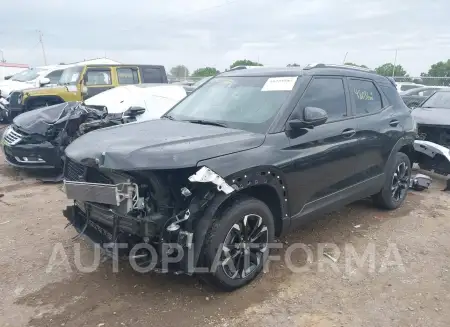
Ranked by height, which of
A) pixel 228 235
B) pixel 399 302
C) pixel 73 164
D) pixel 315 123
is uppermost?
pixel 315 123

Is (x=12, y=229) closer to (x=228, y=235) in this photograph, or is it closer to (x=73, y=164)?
(x=73, y=164)

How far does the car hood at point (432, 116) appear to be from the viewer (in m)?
7.53

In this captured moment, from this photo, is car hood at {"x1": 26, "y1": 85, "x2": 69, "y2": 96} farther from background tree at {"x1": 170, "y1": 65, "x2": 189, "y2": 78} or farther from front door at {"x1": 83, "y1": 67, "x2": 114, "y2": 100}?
background tree at {"x1": 170, "y1": 65, "x2": 189, "y2": 78}

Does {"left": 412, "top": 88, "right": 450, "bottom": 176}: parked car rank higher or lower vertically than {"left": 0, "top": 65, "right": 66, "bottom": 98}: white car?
lower

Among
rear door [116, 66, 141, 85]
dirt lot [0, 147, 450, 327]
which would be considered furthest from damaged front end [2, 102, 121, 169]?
rear door [116, 66, 141, 85]

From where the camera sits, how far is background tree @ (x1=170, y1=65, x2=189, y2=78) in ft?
96.9

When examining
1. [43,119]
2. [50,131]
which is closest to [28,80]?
[43,119]

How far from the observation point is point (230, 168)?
3.14m

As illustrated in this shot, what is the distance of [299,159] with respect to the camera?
12.3 ft

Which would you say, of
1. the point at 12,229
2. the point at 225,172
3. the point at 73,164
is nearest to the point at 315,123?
the point at 225,172

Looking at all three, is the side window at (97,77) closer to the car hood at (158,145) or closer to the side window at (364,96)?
the car hood at (158,145)

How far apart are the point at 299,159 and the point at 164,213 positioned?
4.54 ft

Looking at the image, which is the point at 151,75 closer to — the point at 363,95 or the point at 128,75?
the point at 128,75

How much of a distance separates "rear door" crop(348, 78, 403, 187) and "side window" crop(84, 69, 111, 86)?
26.5 feet
